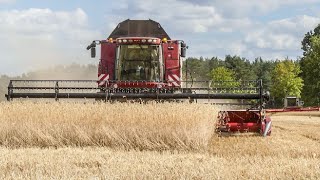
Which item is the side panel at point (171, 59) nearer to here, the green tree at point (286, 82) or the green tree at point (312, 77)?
the green tree at point (312, 77)

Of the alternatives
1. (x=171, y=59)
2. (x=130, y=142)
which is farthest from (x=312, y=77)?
(x=130, y=142)

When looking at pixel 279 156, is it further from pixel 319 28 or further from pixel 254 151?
pixel 319 28

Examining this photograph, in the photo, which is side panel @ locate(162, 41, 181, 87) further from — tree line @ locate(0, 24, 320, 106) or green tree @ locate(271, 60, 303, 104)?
green tree @ locate(271, 60, 303, 104)

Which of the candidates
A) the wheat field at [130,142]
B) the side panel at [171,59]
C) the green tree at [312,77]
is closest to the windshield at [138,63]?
the side panel at [171,59]

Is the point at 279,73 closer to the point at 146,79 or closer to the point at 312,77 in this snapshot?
the point at 312,77

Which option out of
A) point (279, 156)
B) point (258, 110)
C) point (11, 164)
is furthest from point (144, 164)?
point (258, 110)

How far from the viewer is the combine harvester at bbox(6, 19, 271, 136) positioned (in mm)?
11781

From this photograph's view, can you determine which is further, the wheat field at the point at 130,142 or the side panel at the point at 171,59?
the side panel at the point at 171,59

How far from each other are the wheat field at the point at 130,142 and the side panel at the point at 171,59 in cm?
382

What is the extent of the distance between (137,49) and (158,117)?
5.55 metres

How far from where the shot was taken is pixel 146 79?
14617 millimetres

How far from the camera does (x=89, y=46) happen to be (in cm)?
1433

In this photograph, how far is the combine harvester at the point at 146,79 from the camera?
1178cm

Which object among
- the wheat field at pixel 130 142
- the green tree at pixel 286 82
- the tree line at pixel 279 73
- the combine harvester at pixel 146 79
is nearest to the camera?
the wheat field at pixel 130 142
